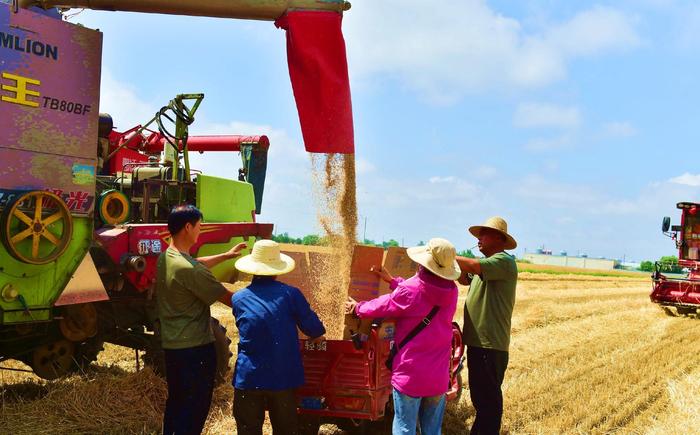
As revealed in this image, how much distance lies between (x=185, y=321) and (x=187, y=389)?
0.40m

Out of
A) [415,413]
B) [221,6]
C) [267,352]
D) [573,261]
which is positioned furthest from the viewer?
[573,261]

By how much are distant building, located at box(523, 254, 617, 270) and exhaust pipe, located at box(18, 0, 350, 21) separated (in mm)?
87370

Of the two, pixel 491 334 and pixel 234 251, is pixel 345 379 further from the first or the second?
pixel 234 251

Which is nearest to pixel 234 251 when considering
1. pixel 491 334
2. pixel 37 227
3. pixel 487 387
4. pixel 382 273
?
pixel 382 273

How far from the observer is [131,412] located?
517 cm

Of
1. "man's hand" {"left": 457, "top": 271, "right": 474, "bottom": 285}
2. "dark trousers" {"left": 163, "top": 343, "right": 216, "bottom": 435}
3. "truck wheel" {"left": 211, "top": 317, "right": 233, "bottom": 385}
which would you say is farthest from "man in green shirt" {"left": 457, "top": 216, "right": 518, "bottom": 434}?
"truck wheel" {"left": 211, "top": 317, "right": 233, "bottom": 385}

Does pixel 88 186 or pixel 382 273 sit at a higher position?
pixel 88 186

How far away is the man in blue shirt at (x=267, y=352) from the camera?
11.8 feet

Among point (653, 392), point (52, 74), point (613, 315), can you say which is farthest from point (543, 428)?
point (613, 315)

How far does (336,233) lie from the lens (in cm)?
574

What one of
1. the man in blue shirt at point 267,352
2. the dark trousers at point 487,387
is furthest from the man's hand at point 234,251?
the dark trousers at point 487,387

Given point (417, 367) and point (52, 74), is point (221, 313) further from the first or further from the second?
point (417, 367)

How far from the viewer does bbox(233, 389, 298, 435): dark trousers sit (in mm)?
3639

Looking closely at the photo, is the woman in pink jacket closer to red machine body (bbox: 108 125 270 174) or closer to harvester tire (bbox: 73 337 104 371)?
harvester tire (bbox: 73 337 104 371)
